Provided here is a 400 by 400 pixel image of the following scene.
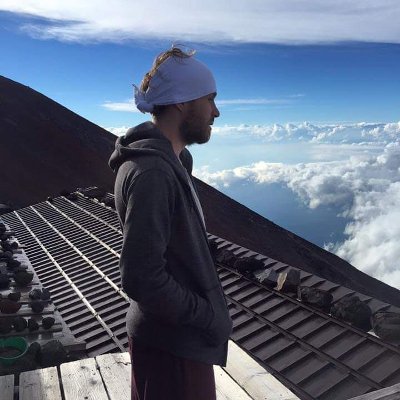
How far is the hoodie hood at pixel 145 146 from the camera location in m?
2.69

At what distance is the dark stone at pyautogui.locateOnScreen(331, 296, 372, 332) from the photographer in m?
8.02

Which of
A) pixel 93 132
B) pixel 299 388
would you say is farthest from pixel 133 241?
pixel 93 132

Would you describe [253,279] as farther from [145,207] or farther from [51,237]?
[51,237]

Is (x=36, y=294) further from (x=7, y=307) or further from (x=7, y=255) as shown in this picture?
(x=7, y=255)

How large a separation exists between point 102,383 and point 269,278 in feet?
22.2

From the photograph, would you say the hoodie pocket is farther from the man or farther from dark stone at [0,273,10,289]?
dark stone at [0,273,10,289]

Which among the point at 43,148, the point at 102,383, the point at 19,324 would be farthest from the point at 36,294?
the point at 43,148

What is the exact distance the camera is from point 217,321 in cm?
270

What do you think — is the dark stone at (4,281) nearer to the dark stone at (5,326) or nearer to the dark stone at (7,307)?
the dark stone at (7,307)

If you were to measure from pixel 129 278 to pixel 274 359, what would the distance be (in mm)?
5914

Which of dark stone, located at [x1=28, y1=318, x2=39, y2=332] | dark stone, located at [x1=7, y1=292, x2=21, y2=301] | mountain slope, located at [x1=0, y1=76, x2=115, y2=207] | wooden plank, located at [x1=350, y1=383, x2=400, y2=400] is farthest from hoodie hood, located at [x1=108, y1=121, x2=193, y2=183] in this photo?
mountain slope, located at [x1=0, y1=76, x2=115, y2=207]

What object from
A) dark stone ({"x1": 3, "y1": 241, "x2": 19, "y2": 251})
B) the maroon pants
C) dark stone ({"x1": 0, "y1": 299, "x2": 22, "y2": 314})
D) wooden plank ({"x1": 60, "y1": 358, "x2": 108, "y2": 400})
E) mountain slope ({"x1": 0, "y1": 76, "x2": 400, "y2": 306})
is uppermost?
the maroon pants

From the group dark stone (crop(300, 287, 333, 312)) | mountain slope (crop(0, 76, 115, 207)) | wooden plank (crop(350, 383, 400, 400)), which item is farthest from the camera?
mountain slope (crop(0, 76, 115, 207))

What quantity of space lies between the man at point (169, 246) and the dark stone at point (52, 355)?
5.67m
